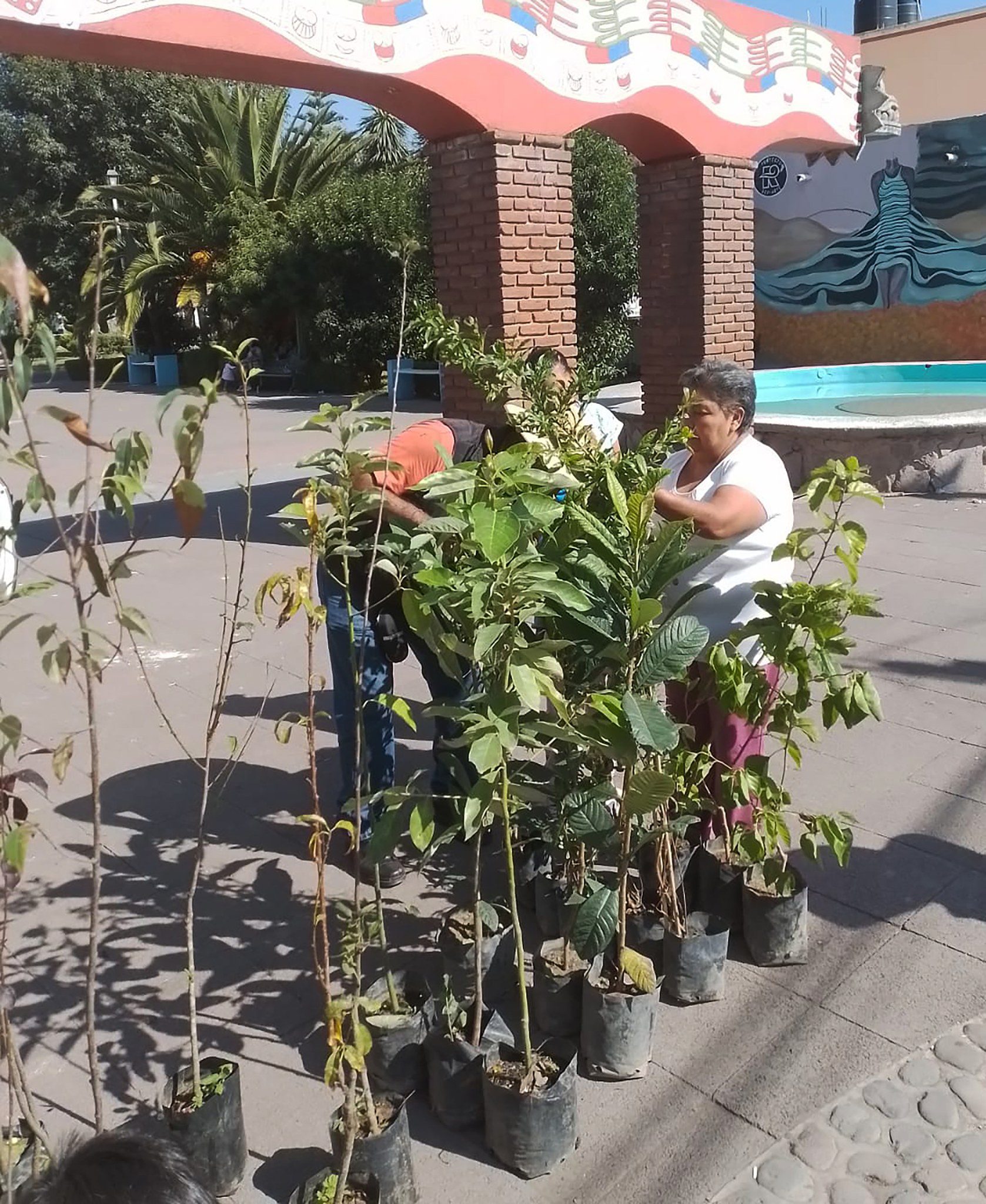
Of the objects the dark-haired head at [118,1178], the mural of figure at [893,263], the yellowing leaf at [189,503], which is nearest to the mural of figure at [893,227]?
the mural of figure at [893,263]

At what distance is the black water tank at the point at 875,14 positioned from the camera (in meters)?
27.4

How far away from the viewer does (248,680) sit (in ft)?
18.7

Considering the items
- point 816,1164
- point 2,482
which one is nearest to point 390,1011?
point 816,1164

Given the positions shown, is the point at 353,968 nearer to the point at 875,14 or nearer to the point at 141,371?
the point at 141,371

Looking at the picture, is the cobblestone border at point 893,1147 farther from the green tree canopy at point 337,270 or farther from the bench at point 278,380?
the bench at point 278,380

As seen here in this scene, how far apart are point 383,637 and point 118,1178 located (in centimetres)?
225

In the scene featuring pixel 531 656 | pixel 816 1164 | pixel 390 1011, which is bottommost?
pixel 816 1164

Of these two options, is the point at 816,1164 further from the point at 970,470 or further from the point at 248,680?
the point at 970,470

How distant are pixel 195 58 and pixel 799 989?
559 centimetres

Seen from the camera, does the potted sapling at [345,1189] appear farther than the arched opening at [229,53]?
No

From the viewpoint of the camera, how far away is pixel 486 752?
2090 millimetres

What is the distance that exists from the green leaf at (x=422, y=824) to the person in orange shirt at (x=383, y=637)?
0.93 meters

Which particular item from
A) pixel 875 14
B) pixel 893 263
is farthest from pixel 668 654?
pixel 875 14

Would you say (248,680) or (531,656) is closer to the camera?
(531,656)
